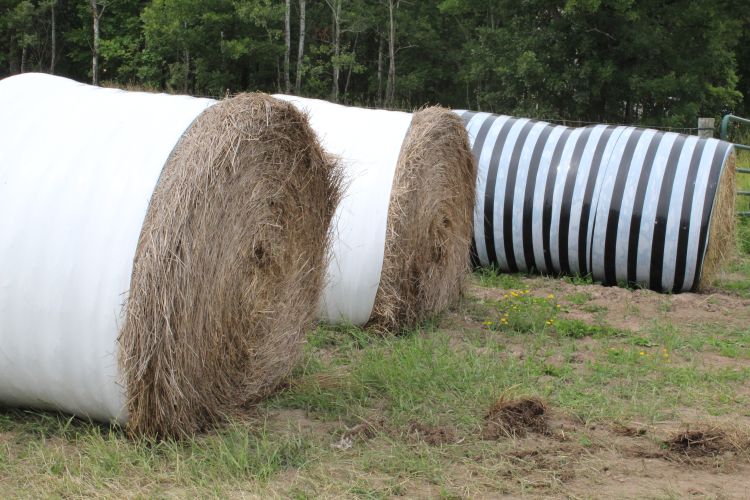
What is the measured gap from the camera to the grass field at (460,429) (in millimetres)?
4207

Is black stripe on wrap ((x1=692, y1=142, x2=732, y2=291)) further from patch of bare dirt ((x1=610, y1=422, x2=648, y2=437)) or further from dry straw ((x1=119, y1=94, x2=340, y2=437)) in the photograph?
dry straw ((x1=119, y1=94, x2=340, y2=437))

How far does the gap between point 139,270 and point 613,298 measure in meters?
5.50

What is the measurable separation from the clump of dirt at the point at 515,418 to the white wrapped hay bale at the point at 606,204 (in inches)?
168

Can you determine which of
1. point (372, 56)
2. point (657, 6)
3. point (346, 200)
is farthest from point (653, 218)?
point (372, 56)

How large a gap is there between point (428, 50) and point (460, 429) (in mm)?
27986

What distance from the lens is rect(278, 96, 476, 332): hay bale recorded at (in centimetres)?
684

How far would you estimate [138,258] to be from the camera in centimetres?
430

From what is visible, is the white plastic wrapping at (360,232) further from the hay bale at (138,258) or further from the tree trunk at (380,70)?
the tree trunk at (380,70)

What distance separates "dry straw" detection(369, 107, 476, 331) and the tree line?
1688 cm

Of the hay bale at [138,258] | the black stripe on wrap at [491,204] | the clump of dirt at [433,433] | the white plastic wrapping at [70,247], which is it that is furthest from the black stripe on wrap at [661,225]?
the white plastic wrapping at [70,247]

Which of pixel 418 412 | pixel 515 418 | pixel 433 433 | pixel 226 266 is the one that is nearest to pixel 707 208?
pixel 515 418

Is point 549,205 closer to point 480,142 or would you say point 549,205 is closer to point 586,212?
point 586,212

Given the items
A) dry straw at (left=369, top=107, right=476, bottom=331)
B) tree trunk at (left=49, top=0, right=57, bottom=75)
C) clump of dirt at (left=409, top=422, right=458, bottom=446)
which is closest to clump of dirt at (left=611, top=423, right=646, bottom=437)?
clump of dirt at (left=409, top=422, right=458, bottom=446)

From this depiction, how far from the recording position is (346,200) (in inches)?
271
